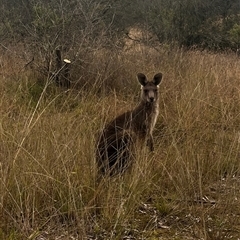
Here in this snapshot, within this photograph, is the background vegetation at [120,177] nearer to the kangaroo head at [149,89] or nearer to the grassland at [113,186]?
the grassland at [113,186]

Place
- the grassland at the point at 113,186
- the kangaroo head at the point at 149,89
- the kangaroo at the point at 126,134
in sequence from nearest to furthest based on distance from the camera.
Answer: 1. the grassland at the point at 113,186
2. the kangaroo at the point at 126,134
3. the kangaroo head at the point at 149,89

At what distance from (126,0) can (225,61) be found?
5.71 metres

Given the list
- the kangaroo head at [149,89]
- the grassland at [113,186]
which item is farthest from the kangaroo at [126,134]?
the grassland at [113,186]

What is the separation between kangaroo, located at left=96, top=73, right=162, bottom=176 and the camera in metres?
3.25

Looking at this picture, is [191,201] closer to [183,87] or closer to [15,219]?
[15,219]

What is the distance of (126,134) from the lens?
11.8 ft

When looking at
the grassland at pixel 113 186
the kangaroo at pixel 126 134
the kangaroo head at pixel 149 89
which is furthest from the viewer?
the kangaroo head at pixel 149 89

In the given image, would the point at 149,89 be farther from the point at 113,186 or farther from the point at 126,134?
the point at 113,186

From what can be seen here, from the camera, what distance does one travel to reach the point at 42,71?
287 inches

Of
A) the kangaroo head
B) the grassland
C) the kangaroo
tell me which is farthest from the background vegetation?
the kangaroo head

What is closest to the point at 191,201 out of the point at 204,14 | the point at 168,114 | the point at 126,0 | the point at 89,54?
the point at 168,114

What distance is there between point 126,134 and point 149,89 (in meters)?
1.03

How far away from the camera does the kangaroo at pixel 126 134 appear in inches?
128

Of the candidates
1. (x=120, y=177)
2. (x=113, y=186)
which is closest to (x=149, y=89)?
(x=120, y=177)
